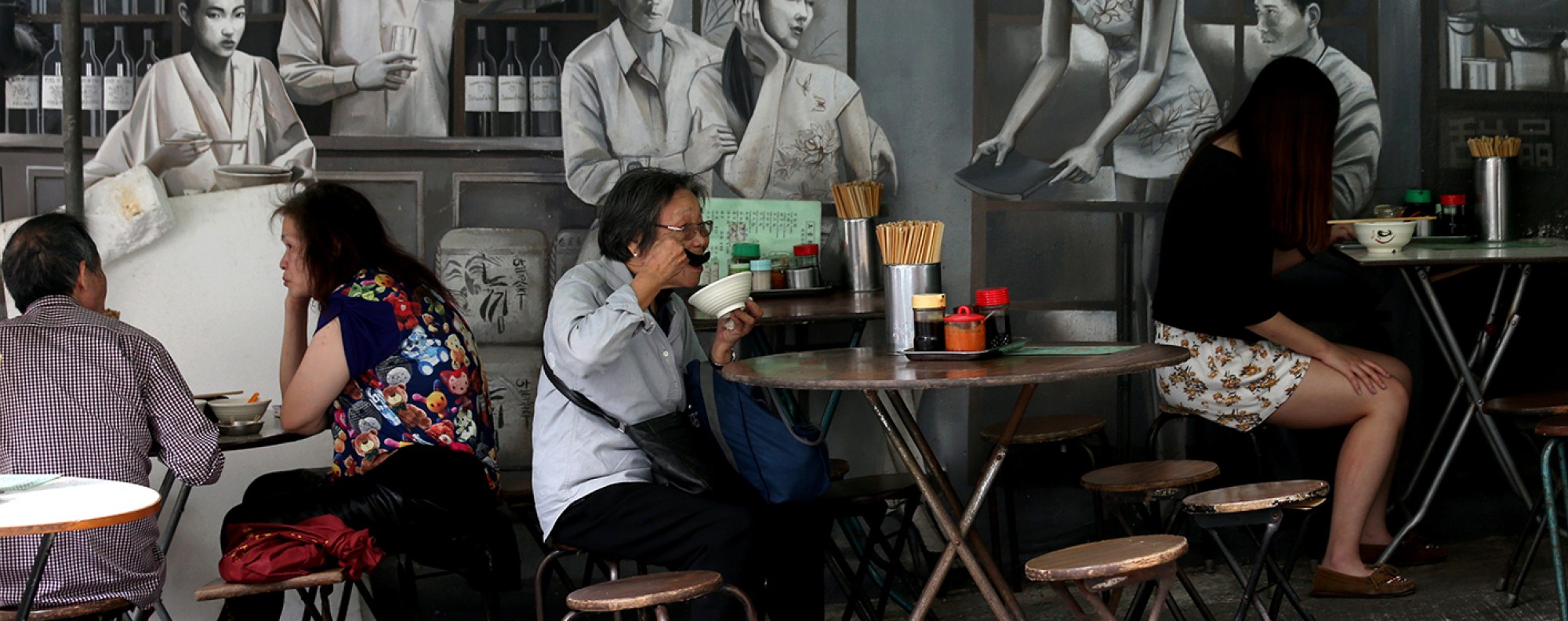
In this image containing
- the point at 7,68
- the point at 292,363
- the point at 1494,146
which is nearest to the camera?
the point at 292,363

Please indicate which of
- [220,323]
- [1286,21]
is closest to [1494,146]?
[1286,21]

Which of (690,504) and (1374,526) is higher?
(690,504)

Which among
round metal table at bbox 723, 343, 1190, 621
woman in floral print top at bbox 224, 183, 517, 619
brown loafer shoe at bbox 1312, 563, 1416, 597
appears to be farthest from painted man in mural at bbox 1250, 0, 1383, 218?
woman in floral print top at bbox 224, 183, 517, 619

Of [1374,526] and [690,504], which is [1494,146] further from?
[690,504]

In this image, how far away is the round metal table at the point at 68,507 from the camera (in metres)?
1.99

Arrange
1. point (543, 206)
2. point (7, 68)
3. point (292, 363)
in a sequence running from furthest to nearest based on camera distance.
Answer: point (543, 206) < point (7, 68) < point (292, 363)

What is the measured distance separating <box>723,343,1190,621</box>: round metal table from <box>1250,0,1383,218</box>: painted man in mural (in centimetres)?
222

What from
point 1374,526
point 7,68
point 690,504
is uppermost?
point 7,68

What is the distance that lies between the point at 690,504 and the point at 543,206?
1.72 m

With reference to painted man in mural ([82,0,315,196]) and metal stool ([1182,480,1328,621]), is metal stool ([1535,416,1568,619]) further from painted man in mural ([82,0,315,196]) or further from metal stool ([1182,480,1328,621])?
painted man in mural ([82,0,315,196])

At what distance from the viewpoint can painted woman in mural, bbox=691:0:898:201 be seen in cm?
441

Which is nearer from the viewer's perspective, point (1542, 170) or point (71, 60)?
point (71, 60)

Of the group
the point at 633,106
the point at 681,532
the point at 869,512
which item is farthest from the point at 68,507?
the point at 633,106

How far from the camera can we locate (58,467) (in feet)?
9.17
